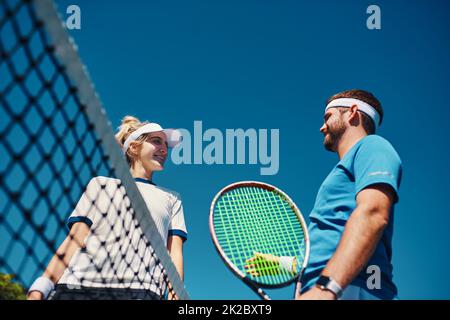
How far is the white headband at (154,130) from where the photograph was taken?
386 cm

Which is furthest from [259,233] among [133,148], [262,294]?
[133,148]

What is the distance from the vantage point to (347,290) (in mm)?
2396

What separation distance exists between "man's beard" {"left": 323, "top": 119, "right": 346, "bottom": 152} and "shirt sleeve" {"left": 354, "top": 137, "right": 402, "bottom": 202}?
1.10ft

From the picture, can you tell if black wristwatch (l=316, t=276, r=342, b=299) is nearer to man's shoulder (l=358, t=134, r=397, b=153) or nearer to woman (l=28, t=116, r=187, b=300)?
man's shoulder (l=358, t=134, r=397, b=153)

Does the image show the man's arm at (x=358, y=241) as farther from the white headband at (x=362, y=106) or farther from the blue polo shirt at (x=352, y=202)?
the white headband at (x=362, y=106)

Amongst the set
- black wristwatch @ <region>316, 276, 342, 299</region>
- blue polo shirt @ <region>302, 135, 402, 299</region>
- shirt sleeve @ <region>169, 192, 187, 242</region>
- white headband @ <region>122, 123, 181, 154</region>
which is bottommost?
black wristwatch @ <region>316, 276, 342, 299</region>

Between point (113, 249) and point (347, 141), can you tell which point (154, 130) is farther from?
point (347, 141)

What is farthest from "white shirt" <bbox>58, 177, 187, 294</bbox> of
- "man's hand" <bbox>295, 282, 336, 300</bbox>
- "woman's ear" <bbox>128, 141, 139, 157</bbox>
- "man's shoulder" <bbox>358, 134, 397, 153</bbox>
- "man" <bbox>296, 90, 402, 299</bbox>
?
"man's shoulder" <bbox>358, 134, 397, 153</bbox>

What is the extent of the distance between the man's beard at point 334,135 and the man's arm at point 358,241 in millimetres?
677

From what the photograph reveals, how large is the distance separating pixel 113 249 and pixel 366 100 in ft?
5.44

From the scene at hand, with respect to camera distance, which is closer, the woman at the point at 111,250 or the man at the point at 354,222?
the man at the point at 354,222

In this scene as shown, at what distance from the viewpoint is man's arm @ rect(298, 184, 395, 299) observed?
2.23 m

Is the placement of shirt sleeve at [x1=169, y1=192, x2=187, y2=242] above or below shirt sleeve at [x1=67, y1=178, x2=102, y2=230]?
above

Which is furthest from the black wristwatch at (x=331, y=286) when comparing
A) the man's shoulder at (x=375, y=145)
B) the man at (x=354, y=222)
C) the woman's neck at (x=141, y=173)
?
the woman's neck at (x=141, y=173)
